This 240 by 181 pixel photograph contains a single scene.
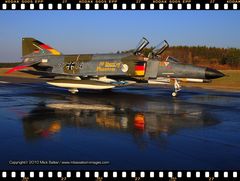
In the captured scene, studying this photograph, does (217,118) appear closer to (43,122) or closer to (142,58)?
(43,122)

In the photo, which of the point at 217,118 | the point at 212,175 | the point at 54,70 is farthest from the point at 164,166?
the point at 54,70

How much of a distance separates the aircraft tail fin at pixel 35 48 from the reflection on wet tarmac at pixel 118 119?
8.94m

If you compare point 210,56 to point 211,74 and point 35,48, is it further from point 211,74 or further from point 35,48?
point 211,74

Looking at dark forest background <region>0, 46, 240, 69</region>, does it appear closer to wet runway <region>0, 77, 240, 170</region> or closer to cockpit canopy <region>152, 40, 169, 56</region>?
cockpit canopy <region>152, 40, 169, 56</region>

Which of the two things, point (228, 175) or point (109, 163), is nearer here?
point (228, 175)

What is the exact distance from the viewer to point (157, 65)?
15961mm

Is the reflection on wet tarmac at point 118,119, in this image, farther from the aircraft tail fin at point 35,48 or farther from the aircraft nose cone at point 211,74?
the aircraft tail fin at point 35,48

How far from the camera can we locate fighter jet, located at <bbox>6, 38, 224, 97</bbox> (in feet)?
50.9

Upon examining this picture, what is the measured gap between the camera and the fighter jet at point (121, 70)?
1552 centimetres

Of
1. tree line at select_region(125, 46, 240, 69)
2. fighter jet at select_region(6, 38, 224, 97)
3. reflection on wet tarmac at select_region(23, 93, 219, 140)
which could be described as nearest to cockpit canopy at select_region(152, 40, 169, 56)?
fighter jet at select_region(6, 38, 224, 97)

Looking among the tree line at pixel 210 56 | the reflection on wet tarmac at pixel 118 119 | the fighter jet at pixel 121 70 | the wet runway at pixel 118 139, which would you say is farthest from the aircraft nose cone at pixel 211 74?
the tree line at pixel 210 56

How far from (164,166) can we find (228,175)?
1.02 metres

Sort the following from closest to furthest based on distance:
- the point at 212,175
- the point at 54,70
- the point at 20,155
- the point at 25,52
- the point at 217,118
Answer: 1. the point at 212,175
2. the point at 20,155
3. the point at 217,118
4. the point at 54,70
5. the point at 25,52

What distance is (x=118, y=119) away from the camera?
9.27 metres
